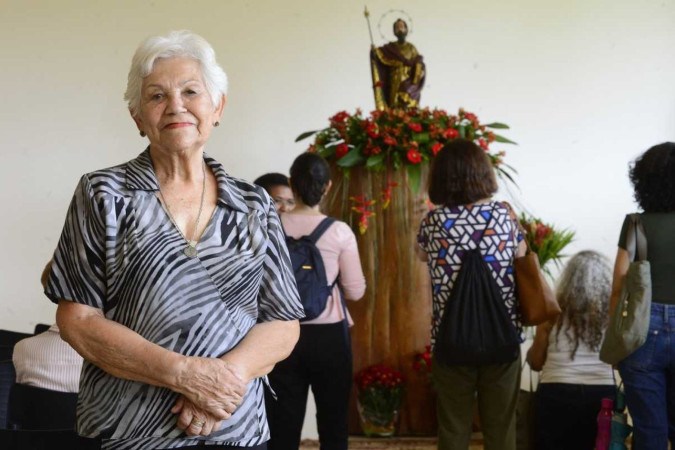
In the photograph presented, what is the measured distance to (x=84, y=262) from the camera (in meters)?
1.74

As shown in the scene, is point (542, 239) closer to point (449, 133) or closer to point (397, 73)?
point (449, 133)

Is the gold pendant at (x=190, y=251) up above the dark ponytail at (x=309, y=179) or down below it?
below

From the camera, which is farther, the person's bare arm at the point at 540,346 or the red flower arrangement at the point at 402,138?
the red flower arrangement at the point at 402,138

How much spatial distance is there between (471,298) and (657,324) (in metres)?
0.69

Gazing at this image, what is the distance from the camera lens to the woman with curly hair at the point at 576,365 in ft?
13.1

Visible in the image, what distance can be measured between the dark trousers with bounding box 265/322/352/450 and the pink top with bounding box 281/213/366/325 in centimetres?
6

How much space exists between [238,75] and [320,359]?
10.1ft

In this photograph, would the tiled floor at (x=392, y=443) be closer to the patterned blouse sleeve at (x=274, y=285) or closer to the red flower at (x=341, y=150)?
the red flower at (x=341, y=150)

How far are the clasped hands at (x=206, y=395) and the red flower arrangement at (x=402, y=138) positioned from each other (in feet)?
9.29

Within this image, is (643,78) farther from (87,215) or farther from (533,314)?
(87,215)

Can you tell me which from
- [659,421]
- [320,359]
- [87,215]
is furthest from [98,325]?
[659,421]

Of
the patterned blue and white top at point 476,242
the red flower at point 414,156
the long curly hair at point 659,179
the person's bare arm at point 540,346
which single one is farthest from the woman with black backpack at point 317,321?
the long curly hair at point 659,179

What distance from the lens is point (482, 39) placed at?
6.43 m

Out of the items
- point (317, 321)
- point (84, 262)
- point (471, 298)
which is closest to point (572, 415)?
point (471, 298)
